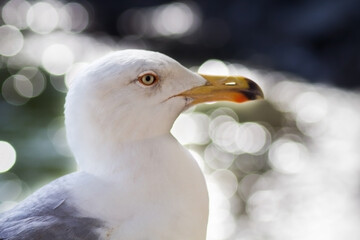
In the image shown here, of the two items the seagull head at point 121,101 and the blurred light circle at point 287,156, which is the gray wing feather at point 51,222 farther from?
the blurred light circle at point 287,156

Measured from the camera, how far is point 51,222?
191 centimetres

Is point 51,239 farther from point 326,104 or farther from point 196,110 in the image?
point 326,104

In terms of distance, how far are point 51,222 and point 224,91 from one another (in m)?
0.69

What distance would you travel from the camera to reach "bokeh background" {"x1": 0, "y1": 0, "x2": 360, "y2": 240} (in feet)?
16.4

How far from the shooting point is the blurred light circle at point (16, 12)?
8281mm

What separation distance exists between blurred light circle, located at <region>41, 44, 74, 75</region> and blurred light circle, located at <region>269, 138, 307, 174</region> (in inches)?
99.1

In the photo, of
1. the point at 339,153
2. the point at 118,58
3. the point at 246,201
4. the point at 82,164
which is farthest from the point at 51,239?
the point at 339,153

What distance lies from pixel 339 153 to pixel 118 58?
12.8 ft

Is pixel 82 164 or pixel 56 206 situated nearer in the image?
pixel 56 206

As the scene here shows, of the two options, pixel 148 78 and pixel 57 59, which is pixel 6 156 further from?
pixel 148 78

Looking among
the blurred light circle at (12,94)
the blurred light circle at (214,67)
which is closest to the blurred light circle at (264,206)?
the blurred light circle at (214,67)

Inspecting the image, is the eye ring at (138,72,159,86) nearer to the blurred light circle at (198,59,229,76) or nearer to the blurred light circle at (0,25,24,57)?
the blurred light circle at (198,59,229,76)

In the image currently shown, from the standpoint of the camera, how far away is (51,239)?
187 cm

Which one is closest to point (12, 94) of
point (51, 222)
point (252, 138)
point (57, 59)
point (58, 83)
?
point (58, 83)
